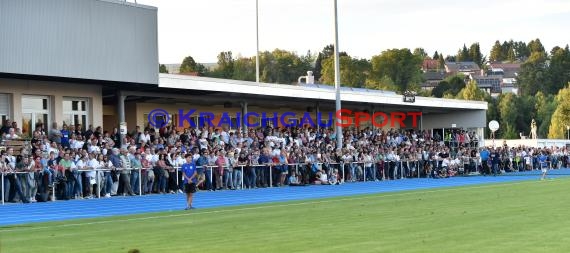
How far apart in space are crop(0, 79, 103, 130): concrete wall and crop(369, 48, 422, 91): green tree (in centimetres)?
10599

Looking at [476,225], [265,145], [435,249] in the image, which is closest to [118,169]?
[265,145]

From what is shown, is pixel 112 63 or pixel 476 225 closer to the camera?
pixel 476 225

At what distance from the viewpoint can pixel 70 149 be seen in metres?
31.7

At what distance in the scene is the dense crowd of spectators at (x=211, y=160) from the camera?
97.1 ft

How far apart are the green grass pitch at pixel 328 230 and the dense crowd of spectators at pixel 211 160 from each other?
313 inches

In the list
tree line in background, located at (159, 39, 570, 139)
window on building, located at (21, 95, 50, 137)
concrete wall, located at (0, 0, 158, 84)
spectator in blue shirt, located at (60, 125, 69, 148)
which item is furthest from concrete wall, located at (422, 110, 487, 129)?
tree line in background, located at (159, 39, 570, 139)

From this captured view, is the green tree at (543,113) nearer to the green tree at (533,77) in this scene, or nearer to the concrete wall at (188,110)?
the green tree at (533,77)

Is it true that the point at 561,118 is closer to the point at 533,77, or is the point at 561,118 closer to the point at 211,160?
the point at 533,77

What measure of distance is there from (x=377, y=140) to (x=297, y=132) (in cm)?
688

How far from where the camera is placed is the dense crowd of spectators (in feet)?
97.1

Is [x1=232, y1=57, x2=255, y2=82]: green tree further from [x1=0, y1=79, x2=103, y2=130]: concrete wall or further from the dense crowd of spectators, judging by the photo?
[x1=0, y1=79, x2=103, y2=130]: concrete wall

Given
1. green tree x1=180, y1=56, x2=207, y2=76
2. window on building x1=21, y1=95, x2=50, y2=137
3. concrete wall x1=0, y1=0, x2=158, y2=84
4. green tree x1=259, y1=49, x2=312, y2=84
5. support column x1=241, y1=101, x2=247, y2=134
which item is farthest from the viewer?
green tree x1=259, y1=49, x2=312, y2=84

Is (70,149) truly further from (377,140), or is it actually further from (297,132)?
(377,140)

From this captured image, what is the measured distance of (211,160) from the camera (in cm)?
3600
